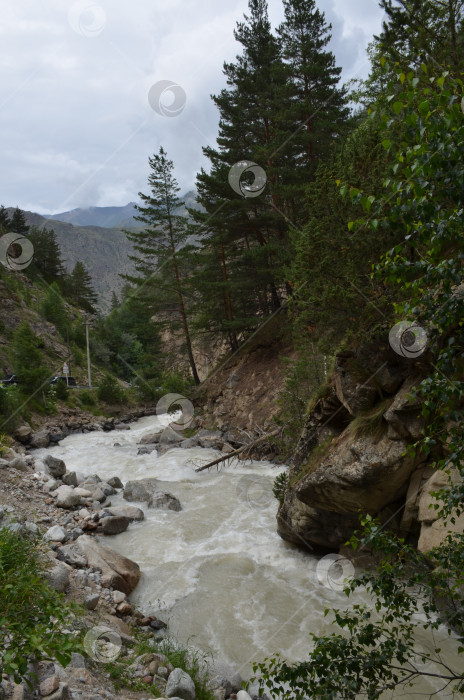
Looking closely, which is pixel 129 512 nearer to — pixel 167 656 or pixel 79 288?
pixel 167 656

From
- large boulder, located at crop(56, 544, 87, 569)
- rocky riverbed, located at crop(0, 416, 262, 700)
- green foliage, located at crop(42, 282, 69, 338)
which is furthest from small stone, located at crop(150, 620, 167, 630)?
green foliage, located at crop(42, 282, 69, 338)

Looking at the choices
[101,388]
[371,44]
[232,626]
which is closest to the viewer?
[232,626]

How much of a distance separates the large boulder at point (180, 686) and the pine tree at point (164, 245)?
68.3 feet

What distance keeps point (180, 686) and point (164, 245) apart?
24.2 metres

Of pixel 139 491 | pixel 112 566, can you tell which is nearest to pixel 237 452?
pixel 139 491

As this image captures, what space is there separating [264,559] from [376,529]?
6219 mm

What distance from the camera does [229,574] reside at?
759 cm

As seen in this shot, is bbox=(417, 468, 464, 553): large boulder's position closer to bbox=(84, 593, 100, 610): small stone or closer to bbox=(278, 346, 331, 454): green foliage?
bbox=(84, 593, 100, 610): small stone

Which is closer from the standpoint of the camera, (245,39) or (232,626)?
(232,626)

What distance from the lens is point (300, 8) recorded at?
2058cm

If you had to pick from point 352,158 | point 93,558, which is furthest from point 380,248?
point 93,558

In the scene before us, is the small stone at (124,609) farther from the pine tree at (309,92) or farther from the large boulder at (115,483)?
the pine tree at (309,92)

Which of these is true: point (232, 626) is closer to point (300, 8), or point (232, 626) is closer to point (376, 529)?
point (376, 529)

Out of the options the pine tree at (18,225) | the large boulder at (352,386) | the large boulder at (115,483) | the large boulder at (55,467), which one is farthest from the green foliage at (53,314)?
the large boulder at (352,386)
